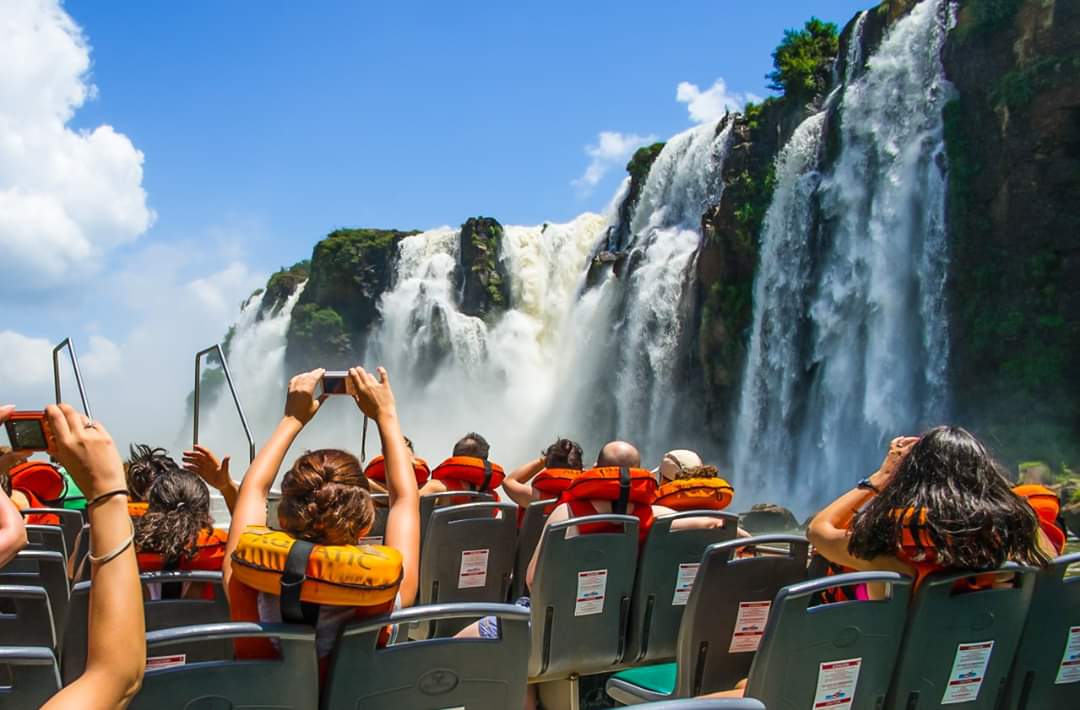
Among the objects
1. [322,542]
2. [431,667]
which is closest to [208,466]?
[322,542]

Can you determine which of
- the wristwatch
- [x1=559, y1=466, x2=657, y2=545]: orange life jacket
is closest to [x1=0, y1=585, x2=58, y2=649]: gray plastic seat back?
[x1=559, y1=466, x2=657, y2=545]: orange life jacket

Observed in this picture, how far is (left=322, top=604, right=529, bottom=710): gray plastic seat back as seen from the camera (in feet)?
6.50

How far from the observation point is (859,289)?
20.6 m

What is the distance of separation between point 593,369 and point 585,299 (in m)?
2.76

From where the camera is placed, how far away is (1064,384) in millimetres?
17594

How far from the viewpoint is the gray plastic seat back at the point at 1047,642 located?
→ 107 inches

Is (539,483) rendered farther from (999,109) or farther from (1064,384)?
(999,109)

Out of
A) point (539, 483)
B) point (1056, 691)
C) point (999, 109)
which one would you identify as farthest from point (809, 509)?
point (1056, 691)

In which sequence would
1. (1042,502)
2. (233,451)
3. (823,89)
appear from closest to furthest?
(1042,502) < (823,89) < (233,451)

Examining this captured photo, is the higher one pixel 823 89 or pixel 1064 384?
pixel 823 89

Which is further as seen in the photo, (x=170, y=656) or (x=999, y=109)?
(x=999, y=109)

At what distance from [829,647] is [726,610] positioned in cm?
70

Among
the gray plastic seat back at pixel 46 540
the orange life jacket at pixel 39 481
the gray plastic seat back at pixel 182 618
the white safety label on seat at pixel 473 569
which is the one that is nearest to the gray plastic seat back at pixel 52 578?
the gray plastic seat back at pixel 46 540

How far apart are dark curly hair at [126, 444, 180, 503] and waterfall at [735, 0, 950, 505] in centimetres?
1725
